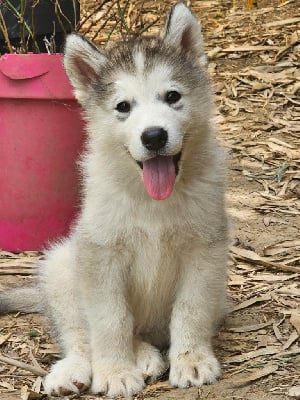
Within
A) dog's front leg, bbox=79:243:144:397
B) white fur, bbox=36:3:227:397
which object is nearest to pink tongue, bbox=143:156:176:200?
white fur, bbox=36:3:227:397

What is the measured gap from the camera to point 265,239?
599cm

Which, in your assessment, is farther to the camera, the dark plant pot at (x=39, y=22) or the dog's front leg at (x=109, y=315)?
the dark plant pot at (x=39, y=22)

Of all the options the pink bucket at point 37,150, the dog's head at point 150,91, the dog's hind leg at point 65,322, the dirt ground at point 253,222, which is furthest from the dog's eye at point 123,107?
the pink bucket at point 37,150

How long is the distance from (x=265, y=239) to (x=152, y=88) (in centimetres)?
222

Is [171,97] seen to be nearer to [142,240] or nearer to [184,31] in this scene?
[184,31]

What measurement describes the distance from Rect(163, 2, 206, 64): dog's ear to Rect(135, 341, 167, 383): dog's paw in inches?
57.7

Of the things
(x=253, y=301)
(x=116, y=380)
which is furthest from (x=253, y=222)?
(x=116, y=380)

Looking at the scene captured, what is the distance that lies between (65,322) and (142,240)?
2.29 ft

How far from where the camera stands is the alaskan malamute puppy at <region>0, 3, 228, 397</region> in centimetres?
410

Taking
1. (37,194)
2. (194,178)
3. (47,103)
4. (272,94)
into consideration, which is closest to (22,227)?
(37,194)

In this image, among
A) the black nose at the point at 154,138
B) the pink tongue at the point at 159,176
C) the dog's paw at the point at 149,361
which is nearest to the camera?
the black nose at the point at 154,138

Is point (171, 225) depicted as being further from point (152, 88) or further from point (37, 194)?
point (37, 194)

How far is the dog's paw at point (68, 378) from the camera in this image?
410 cm

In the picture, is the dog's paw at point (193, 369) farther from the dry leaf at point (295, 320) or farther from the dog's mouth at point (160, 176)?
the dog's mouth at point (160, 176)
